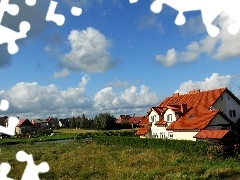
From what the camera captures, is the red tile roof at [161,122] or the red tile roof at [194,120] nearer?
the red tile roof at [194,120]

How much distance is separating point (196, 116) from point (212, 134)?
25.4 feet

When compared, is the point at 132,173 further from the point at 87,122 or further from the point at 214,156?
the point at 87,122

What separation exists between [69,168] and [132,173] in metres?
5.92

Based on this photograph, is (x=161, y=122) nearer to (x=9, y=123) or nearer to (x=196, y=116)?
(x=196, y=116)

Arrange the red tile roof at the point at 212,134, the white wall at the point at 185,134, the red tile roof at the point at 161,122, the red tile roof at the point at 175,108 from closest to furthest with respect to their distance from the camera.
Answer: the red tile roof at the point at 212,134 → the white wall at the point at 185,134 → the red tile roof at the point at 175,108 → the red tile roof at the point at 161,122

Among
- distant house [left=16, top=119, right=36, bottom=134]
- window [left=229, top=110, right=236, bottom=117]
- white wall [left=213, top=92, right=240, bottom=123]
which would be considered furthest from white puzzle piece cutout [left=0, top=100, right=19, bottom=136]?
distant house [left=16, top=119, right=36, bottom=134]

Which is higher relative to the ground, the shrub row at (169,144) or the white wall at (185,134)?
the white wall at (185,134)

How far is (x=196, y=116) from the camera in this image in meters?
38.0

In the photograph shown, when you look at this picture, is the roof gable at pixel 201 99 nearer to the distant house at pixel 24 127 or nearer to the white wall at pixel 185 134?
the white wall at pixel 185 134

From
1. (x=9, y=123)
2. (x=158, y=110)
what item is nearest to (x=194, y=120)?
(x=158, y=110)

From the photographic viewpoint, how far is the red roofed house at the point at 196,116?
3566 centimetres

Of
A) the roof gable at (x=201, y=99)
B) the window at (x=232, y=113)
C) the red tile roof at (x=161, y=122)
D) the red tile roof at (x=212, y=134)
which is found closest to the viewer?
the red tile roof at (x=212, y=134)

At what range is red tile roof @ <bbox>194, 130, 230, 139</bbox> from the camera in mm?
28672

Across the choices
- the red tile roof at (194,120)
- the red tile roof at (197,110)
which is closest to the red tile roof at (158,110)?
the red tile roof at (197,110)
